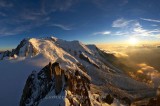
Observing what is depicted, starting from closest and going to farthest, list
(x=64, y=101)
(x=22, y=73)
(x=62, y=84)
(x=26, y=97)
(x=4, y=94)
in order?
(x=64, y=101) < (x=62, y=84) < (x=26, y=97) < (x=4, y=94) < (x=22, y=73)

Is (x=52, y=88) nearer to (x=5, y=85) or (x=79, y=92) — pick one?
(x=79, y=92)

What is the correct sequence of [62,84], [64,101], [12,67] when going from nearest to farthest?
[64,101] → [62,84] → [12,67]

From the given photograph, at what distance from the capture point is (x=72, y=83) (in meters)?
115

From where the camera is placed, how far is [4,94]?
134 m

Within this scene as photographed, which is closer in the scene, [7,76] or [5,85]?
[5,85]

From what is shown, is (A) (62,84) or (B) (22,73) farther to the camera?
(B) (22,73)

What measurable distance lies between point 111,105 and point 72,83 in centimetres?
6614

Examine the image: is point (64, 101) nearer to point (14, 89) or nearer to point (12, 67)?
point (14, 89)

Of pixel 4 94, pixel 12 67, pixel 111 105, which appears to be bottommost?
pixel 111 105

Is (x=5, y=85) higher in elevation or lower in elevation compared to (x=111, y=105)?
higher

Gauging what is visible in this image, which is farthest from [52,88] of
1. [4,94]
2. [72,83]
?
[4,94]

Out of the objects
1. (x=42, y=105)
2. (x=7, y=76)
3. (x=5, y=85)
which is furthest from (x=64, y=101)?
(x=7, y=76)

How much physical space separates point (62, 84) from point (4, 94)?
4642 cm

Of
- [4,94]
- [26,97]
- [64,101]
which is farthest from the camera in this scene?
[4,94]
